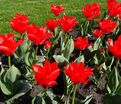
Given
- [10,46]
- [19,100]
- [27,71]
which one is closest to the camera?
[10,46]

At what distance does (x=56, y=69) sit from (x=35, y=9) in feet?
21.8

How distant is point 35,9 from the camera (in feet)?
30.3

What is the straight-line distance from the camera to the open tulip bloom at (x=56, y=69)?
2.79 m

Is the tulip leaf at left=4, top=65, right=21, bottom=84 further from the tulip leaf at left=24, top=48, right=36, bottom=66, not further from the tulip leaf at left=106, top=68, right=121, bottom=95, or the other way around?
the tulip leaf at left=106, top=68, right=121, bottom=95

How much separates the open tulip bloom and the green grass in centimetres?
302

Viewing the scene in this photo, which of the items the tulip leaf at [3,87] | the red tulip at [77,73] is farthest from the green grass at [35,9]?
the red tulip at [77,73]

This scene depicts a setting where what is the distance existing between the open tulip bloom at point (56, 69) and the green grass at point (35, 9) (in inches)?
119

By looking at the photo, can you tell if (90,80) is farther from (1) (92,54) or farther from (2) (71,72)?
(2) (71,72)

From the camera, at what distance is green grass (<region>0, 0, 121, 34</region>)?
26.4 feet

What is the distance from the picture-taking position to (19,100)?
11.6ft

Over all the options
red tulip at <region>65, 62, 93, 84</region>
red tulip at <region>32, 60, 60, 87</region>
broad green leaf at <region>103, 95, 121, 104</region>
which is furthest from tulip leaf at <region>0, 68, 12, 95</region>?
broad green leaf at <region>103, 95, 121, 104</region>

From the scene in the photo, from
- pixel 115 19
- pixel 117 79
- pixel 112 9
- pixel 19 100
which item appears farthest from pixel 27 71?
pixel 115 19

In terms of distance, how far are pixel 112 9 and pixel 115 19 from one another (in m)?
1.09

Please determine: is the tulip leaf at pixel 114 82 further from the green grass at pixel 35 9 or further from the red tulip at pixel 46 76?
the green grass at pixel 35 9
